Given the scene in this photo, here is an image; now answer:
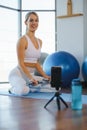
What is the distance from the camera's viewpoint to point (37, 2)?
5.21m

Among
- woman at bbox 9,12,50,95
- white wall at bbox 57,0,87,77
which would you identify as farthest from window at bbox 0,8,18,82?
woman at bbox 9,12,50,95

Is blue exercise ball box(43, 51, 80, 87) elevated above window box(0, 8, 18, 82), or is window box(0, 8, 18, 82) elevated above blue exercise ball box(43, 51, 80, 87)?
window box(0, 8, 18, 82)

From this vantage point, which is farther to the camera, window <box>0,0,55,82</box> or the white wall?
window <box>0,0,55,82</box>

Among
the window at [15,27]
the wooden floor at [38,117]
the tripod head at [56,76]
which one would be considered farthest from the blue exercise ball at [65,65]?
the tripod head at [56,76]

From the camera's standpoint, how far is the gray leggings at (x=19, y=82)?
3037 millimetres

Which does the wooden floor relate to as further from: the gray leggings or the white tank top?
the white tank top

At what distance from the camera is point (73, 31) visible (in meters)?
4.46

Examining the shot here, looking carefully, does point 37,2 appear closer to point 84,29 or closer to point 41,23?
point 41,23

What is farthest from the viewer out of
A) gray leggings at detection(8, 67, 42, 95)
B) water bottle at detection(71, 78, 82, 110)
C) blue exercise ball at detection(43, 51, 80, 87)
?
blue exercise ball at detection(43, 51, 80, 87)

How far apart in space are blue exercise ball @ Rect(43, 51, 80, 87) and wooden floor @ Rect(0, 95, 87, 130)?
1328 mm

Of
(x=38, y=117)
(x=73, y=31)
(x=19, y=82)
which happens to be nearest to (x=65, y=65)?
(x=73, y=31)

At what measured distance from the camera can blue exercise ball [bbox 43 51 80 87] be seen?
12.7ft

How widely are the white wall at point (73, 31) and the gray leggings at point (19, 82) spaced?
4.97 feet

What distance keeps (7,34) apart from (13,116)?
3.24 metres
